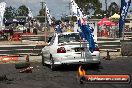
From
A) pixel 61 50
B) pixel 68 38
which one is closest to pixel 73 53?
pixel 61 50

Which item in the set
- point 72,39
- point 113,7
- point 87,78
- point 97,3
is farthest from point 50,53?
point 113,7

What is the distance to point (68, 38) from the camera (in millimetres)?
15430

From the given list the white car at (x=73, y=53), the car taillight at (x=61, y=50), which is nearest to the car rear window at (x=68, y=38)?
the white car at (x=73, y=53)

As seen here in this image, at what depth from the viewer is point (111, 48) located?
23359 millimetres

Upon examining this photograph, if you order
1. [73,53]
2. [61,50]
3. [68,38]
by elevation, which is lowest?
[73,53]

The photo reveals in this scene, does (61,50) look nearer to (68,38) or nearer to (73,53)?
(73,53)

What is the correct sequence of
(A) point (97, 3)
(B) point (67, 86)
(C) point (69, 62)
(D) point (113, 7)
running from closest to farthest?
(B) point (67, 86) < (C) point (69, 62) < (A) point (97, 3) < (D) point (113, 7)

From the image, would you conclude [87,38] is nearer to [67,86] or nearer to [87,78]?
[67,86]

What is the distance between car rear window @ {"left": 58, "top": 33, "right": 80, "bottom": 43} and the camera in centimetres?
1531

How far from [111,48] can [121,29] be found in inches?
212

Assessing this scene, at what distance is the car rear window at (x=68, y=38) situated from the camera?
603 inches

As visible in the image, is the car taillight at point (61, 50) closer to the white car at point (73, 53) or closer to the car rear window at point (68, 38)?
the white car at point (73, 53)

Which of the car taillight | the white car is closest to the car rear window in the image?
the white car

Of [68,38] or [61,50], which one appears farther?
[68,38]
